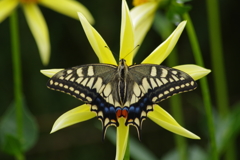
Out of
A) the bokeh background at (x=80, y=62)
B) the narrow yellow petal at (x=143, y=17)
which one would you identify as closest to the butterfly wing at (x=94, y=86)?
the narrow yellow petal at (x=143, y=17)

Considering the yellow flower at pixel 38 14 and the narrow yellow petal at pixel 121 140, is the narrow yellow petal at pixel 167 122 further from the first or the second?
the yellow flower at pixel 38 14

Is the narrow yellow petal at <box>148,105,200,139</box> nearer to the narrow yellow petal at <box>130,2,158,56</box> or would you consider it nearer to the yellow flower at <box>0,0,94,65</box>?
the narrow yellow petal at <box>130,2,158,56</box>

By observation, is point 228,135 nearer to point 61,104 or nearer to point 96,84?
point 96,84

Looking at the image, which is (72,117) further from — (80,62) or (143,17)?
(80,62)

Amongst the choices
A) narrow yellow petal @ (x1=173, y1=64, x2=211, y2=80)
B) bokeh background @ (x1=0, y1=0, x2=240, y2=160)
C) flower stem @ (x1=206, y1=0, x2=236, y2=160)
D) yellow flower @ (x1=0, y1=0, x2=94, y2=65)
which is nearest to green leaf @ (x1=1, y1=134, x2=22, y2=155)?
yellow flower @ (x1=0, y1=0, x2=94, y2=65)

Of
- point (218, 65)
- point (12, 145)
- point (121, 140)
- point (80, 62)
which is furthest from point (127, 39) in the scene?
point (80, 62)

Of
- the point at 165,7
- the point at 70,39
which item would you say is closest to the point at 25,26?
the point at 70,39

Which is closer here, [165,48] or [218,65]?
[165,48]
